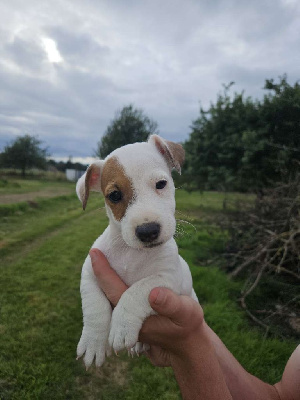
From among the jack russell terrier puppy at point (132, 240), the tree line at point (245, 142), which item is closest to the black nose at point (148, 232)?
the jack russell terrier puppy at point (132, 240)

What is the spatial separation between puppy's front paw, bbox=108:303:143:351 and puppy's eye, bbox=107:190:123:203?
66 centimetres

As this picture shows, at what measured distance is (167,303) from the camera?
5.69 ft

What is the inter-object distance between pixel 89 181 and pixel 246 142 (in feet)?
17.6

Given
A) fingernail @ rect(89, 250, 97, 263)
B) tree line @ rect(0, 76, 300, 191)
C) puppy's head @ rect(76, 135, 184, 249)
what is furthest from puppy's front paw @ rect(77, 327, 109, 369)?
tree line @ rect(0, 76, 300, 191)

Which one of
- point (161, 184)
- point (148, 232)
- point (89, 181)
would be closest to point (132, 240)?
point (148, 232)

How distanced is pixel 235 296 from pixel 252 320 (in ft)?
2.16

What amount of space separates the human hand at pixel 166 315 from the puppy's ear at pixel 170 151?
84cm

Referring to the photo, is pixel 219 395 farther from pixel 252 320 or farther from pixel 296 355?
pixel 252 320

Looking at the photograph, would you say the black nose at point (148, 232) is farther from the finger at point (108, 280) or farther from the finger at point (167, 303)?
the finger at point (108, 280)

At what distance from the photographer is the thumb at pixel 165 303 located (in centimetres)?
172

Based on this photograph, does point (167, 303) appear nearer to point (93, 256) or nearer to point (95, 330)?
point (95, 330)

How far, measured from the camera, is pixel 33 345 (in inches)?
142

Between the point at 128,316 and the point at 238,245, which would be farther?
the point at 238,245

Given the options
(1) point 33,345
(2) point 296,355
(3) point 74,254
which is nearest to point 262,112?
(3) point 74,254
